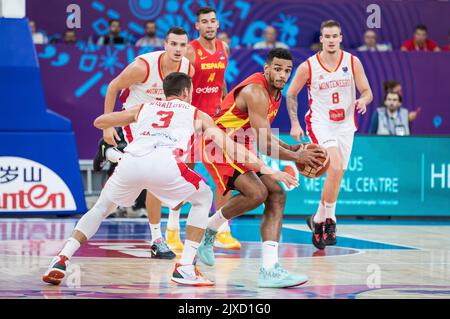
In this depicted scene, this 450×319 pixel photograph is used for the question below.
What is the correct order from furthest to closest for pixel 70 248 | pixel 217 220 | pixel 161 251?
pixel 161 251, pixel 217 220, pixel 70 248

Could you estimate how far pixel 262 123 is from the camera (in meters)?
7.89

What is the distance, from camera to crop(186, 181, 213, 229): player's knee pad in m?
7.61

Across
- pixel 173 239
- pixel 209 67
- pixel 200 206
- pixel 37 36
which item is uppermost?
pixel 37 36

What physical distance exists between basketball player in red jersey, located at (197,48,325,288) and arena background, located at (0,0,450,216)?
19.2 feet

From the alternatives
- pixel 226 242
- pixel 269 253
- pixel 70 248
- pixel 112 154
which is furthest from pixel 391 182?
pixel 70 248

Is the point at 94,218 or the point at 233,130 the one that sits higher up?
the point at 233,130

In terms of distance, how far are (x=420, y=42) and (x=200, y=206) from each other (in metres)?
11.0

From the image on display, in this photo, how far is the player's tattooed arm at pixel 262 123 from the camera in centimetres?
786

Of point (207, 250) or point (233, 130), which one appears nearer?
point (233, 130)

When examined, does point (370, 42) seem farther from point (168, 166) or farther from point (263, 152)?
point (168, 166)

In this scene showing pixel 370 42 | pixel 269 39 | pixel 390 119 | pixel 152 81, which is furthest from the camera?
pixel 370 42

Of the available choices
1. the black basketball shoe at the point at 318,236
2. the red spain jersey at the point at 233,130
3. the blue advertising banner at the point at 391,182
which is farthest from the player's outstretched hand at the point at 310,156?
the blue advertising banner at the point at 391,182
